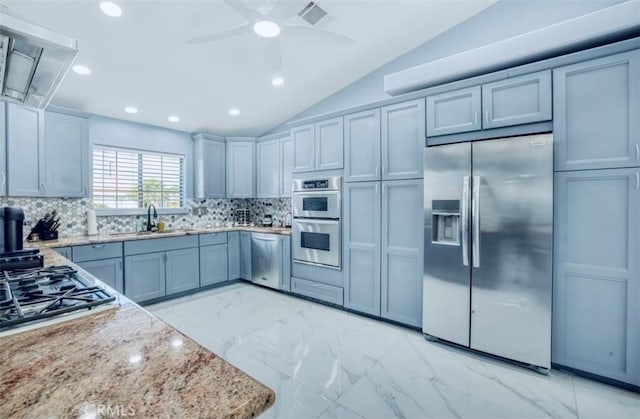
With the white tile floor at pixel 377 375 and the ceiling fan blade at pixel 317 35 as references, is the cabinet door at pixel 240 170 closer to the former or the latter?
the white tile floor at pixel 377 375

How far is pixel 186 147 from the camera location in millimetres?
4699

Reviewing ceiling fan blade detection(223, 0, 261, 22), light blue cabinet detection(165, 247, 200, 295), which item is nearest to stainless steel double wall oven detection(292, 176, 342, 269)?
light blue cabinet detection(165, 247, 200, 295)

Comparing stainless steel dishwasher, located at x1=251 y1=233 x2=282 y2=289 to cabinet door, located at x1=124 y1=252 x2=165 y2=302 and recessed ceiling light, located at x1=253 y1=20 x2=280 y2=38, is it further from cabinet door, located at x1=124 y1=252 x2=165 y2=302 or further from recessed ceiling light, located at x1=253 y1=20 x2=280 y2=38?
recessed ceiling light, located at x1=253 y1=20 x2=280 y2=38

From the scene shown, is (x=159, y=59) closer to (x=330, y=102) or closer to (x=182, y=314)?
(x=330, y=102)

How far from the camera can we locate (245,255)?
454cm

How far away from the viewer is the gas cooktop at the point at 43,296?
100cm

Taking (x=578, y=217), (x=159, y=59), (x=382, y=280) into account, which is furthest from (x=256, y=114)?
(x=578, y=217)

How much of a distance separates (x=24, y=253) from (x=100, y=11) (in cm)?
187

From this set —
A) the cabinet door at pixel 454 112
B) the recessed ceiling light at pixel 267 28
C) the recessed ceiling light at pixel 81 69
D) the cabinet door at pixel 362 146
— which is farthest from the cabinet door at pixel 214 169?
the cabinet door at pixel 454 112

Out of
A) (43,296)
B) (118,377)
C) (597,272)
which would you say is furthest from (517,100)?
(43,296)

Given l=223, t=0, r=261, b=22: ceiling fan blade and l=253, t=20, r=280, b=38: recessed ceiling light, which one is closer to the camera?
l=223, t=0, r=261, b=22: ceiling fan blade

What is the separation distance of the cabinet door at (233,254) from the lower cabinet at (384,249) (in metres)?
1.91

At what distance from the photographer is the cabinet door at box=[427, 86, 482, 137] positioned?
2561mm

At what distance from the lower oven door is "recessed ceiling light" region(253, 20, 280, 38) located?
2.00 m
